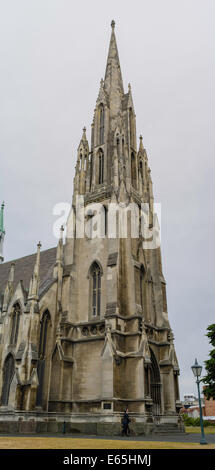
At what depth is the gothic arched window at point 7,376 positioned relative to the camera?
2494cm

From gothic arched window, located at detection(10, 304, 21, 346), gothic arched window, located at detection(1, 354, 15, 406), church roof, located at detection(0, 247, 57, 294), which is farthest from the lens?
church roof, located at detection(0, 247, 57, 294)

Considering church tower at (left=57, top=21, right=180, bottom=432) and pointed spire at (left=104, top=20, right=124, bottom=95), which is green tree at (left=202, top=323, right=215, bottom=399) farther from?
pointed spire at (left=104, top=20, right=124, bottom=95)

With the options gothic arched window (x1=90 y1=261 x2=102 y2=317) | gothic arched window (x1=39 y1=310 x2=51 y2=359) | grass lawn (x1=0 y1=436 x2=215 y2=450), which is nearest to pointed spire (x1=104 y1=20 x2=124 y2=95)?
gothic arched window (x1=90 y1=261 x2=102 y2=317)

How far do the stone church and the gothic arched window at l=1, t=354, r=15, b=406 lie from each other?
0.07 m

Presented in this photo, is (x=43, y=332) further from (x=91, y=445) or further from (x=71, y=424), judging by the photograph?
(x=91, y=445)

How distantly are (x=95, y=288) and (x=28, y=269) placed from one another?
9116 mm

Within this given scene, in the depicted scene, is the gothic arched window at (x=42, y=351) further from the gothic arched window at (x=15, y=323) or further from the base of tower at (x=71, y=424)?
the gothic arched window at (x=15, y=323)

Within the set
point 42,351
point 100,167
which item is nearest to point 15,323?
point 42,351

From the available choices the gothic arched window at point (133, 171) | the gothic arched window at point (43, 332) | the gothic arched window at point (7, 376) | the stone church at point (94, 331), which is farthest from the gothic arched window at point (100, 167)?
the gothic arched window at point (7, 376)

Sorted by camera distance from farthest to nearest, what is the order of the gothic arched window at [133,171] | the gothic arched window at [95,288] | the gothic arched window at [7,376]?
the gothic arched window at [133,171]
the gothic arched window at [95,288]
the gothic arched window at [7,376]

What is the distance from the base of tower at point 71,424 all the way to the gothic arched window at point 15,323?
507 centimetres

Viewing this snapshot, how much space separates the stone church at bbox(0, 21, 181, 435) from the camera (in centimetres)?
2214

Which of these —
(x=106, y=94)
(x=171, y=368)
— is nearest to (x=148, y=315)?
(x=171, y=368)

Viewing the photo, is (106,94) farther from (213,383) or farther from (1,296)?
(213,383)
